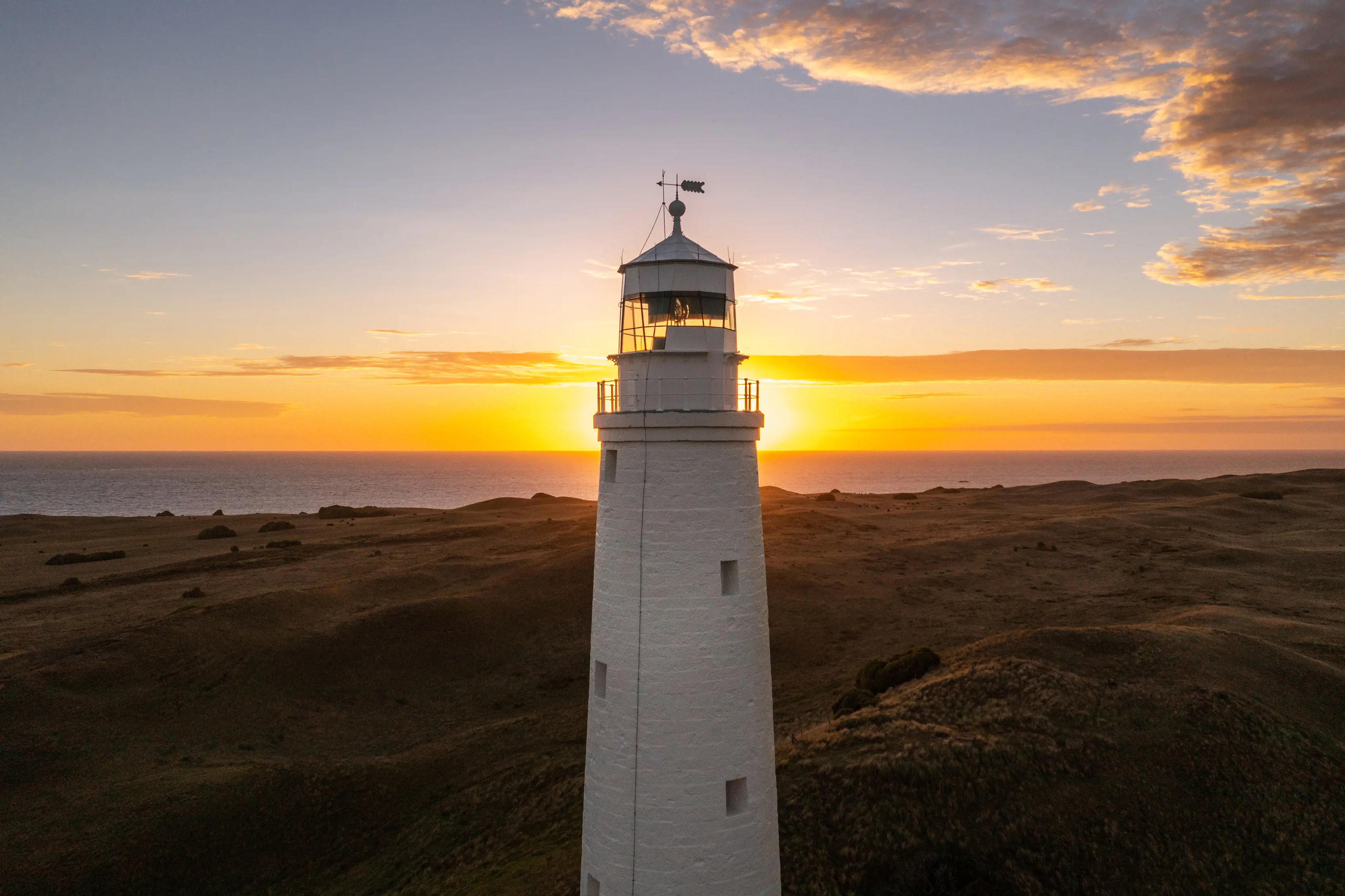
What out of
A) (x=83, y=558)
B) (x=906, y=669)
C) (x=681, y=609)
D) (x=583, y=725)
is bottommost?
(x=583, y=725)

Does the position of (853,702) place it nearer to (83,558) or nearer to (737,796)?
(737,796)

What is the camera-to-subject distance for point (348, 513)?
79.4 meters

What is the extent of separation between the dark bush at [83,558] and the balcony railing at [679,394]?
55.0 m

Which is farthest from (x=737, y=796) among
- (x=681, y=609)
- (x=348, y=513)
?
(x=348, y=513)

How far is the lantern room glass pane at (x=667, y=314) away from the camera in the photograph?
12.9 meters

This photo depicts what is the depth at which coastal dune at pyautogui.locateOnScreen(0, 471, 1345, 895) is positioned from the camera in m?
18.3

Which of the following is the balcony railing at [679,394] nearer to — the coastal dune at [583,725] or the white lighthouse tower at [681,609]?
the white lighthouse tower at [681,609]

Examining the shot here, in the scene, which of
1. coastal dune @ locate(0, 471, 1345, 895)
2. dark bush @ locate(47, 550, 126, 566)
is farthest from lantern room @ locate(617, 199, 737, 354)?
dark bush @ locate(47, 550, 126, 566)

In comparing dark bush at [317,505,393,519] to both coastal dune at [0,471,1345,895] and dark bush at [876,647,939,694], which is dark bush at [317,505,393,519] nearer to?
coastal dune at [0,471,1345,895]

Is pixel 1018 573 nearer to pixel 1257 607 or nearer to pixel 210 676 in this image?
pixel 1257 607

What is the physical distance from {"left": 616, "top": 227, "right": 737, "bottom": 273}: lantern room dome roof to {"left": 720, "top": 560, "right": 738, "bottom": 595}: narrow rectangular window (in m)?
4.90

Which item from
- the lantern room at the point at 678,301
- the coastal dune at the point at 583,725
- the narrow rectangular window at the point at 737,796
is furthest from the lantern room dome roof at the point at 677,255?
the coastal dune at the point at 583,725

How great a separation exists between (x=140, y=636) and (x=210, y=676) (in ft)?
13.9

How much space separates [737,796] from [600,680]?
9.54ft
